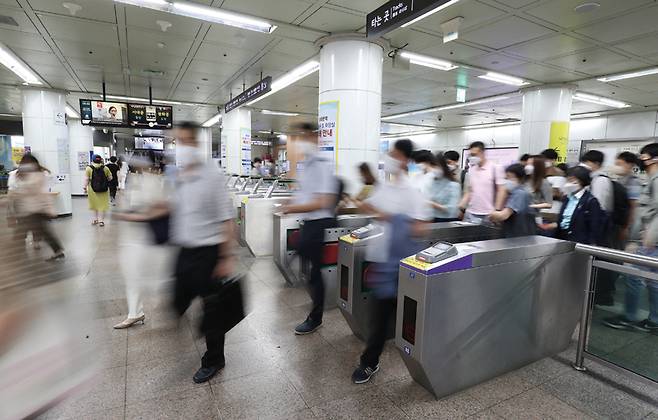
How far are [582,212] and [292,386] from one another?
2.66 m

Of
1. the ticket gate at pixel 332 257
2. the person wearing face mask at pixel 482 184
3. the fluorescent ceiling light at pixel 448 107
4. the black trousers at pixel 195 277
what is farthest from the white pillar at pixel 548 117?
the black trousers at pixel 195 277

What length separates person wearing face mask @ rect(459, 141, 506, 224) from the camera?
12.1 feet

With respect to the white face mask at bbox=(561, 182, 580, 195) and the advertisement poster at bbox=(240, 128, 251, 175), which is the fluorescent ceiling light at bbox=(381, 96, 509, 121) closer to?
the advertisement poster at bbox=(240, 128, 251, 175)

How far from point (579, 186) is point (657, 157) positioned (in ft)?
2.09

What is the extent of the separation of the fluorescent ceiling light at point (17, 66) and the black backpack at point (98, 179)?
2.35 meters

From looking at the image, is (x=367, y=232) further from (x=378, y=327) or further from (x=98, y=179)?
(x=98, y=179)

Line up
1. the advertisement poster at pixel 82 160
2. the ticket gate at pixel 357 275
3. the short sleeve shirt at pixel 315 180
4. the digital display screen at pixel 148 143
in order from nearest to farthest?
the short sleeve shirt at pixel 315 180 < the ticket gate at pixel 357 275 < the advertisement poster at pixel 82 160 < the digital display screen at pixel 148 143

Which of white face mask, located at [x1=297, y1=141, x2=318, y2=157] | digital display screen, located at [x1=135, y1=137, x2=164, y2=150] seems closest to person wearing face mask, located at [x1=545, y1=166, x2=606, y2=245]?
white face mask, located at [x1=297, y1=141, x2=318, y2=157]

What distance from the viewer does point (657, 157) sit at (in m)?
3.08

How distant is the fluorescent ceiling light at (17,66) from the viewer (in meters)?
6.47

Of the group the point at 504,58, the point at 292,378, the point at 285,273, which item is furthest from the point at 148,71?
the point at 292,378

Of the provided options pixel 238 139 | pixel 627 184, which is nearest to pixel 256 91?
pixel 238 139

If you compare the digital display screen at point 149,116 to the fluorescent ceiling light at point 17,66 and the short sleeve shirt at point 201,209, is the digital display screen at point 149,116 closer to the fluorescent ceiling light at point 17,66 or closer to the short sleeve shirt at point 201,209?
the fluorescent ceiling light at point 17,66

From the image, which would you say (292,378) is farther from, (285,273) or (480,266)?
(285,273)
